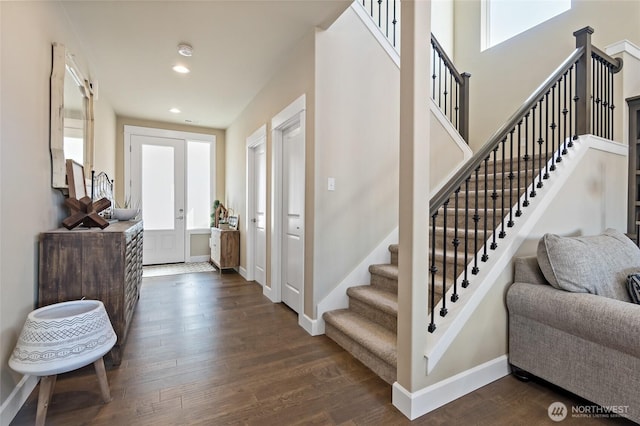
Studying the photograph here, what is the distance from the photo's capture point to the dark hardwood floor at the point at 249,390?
1.62 metres

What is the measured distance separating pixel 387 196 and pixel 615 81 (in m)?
2.37

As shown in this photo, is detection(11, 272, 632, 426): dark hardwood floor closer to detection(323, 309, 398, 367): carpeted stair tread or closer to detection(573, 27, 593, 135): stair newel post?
detection(323, 309, 398, 367): carpeted stair tread

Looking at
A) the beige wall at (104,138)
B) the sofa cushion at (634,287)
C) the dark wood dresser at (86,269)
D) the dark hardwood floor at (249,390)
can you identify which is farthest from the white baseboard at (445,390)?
the beige wall at (104,138)

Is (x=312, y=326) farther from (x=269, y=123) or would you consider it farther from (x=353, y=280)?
(x=269, y=123)

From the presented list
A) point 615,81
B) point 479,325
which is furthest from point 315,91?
point 615,81

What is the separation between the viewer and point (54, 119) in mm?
2137

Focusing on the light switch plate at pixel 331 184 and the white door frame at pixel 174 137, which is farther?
the white door frame at pixel 174 137

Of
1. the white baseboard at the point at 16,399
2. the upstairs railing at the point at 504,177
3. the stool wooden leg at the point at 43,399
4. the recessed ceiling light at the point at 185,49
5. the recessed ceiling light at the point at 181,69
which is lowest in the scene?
the white baseboard at the point at 16,399

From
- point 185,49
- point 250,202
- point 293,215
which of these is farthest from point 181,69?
point 293,215

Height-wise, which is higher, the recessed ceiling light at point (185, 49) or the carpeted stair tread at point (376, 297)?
the recessed ceiling light at point (185, 49)

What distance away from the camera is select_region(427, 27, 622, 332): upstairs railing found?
1.84 meters
